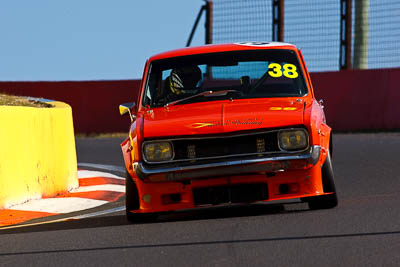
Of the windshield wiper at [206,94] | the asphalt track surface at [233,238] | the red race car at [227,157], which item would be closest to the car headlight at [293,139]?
the red race car at [227,157]

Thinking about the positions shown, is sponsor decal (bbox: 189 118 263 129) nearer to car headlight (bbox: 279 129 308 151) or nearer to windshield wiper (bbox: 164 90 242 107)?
car headlight (bbox: 279 129 308 151)

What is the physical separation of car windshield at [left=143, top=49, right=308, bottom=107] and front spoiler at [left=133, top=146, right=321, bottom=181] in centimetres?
107

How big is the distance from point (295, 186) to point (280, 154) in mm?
306

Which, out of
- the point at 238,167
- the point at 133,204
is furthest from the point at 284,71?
the point at 133,204

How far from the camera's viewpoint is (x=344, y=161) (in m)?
13.2

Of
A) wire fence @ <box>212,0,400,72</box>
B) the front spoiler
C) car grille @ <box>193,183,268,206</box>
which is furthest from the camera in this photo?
wire fence @ <box>212,0,400,72</box>

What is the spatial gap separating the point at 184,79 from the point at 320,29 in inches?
400

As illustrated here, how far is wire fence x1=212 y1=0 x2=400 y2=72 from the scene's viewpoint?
1858cm

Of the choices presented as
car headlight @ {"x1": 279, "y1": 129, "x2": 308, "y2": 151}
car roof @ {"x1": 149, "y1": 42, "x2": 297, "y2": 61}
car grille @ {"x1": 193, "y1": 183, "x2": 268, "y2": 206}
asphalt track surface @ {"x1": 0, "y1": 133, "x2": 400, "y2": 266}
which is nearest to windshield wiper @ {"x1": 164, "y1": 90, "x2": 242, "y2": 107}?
car roof @ {"x1": 149, "y1": 42, "x2": 297, "y2": 61}

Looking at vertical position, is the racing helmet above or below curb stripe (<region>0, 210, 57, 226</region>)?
above

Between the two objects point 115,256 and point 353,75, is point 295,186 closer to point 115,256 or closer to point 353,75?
point 115,256

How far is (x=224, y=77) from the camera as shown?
8.81m

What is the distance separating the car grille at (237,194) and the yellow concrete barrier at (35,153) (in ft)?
8.63

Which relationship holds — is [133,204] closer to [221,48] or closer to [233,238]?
[233,238]
